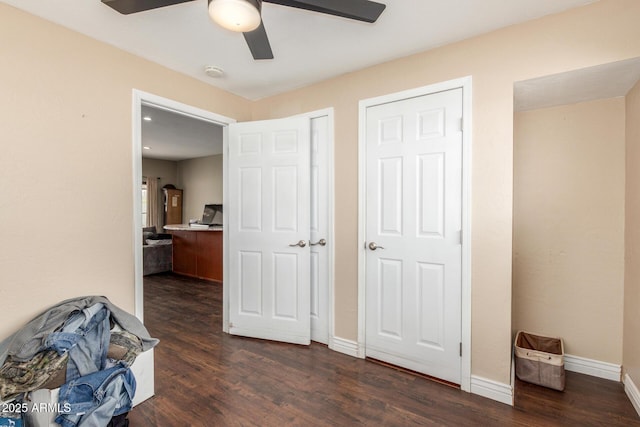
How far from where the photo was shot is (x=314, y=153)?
9.09ft

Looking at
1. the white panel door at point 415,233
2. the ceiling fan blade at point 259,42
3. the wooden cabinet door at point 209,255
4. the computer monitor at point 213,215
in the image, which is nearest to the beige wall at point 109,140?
the white panel door at point 415,233

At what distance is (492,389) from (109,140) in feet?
10.0

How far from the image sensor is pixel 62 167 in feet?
6.11

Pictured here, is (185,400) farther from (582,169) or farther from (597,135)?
(597,135)

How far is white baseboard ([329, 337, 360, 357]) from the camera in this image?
252 centimetres

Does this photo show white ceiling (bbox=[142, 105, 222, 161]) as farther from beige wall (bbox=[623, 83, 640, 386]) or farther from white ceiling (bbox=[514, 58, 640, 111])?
beige wall (bbox=[623, 83, 640, 386])

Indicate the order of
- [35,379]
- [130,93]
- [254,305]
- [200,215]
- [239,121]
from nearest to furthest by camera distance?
[35,379] < [130,93] < [254,305] < [239,121] < [200,215]

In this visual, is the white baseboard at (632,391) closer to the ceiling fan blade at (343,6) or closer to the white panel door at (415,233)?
the white panel door at (415,233)

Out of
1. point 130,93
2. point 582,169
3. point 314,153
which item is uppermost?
point 130,93

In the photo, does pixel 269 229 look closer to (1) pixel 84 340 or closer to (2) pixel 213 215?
(1) pixel 84 340

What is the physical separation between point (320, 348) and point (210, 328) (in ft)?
4.02

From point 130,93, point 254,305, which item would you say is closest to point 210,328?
point 254,305

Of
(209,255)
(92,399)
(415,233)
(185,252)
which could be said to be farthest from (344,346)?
(185,252)

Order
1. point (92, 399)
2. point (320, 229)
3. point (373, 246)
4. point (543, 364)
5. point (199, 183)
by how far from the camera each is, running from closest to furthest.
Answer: point (92, 399) < point (543, 364) < point (373, 246) < point (320, 229) < point (199, 183)
